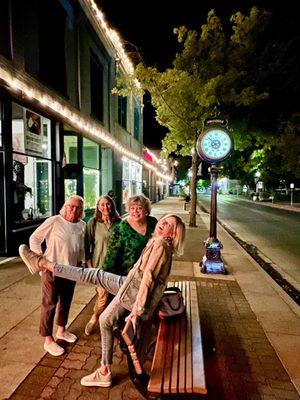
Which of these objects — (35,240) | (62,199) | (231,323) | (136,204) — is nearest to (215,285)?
(231,323)

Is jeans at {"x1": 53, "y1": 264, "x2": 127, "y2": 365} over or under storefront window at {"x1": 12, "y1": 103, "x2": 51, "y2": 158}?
under

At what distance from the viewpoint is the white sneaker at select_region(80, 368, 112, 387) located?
9.29 feet

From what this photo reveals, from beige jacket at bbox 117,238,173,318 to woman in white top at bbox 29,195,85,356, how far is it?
106cm

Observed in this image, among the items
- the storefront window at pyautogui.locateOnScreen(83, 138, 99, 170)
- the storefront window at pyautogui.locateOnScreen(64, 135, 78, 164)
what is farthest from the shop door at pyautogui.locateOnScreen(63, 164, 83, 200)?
the storefront window at pyautogui.locateOnScreen(83, 138, 99, 170)

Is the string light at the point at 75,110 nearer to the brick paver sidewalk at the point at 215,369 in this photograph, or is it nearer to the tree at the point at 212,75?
the tree at the point at 212,75

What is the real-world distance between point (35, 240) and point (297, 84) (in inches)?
497

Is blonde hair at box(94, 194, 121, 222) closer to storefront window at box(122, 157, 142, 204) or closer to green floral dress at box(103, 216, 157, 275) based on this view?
green floral dress at box(103, 216, 157, 275)

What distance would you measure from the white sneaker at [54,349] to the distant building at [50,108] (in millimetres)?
4565

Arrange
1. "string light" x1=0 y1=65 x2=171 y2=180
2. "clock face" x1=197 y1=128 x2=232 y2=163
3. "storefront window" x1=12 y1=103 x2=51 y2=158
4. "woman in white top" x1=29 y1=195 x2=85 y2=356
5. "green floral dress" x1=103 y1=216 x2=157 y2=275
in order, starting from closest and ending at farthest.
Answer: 1. "green floral dress" x1=103 y1=216 x2=157 y2=275
2. "woman in white top" x1=29 y1=195 x2=85 y2=356
3. "clock face" x1=197 y1=128 x2=232 y2=163
4. "string light" x1=0 y1=65 x2=171 y2=180
5. "storefront window" x1=12 y1=103 x2=51 y2=158

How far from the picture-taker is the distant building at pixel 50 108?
720 cm

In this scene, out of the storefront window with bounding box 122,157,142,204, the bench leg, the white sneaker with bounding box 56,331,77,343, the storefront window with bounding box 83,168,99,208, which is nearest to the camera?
the bench leg

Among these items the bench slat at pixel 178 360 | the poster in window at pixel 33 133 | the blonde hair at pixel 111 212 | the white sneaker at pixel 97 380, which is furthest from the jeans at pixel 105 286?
the poster in window at pixel 33 133

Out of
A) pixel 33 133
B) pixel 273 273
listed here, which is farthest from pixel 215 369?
pixel 33 133

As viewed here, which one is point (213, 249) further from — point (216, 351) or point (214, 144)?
point (216, 351)
